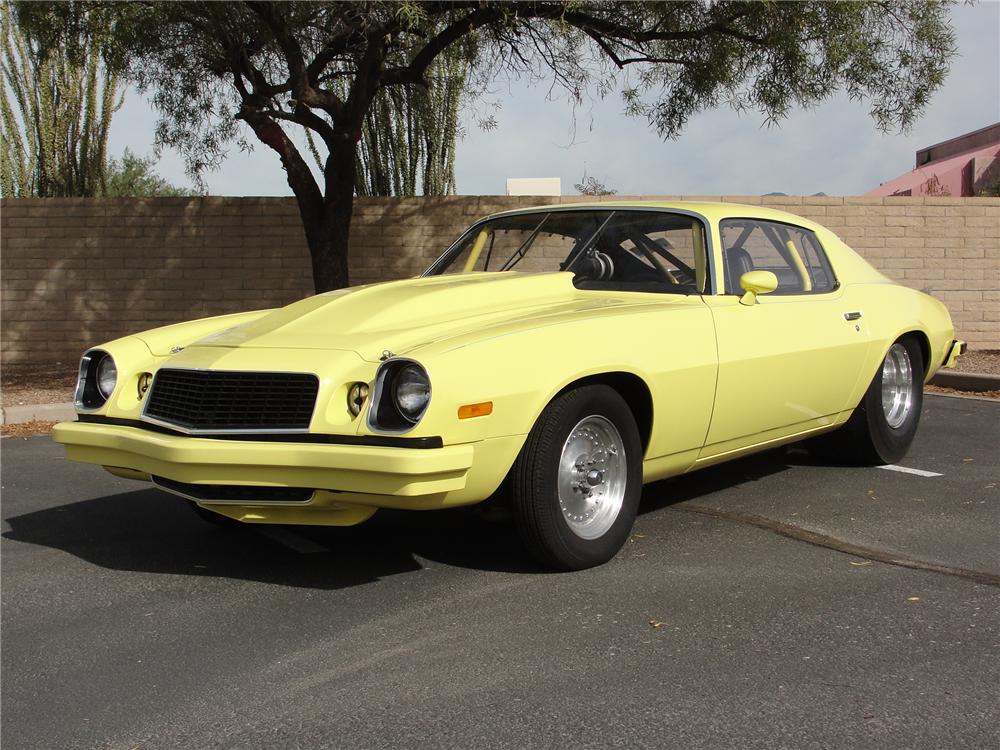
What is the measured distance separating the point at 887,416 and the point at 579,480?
288 centimetres

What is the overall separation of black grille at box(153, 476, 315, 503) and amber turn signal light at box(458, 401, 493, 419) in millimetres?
636

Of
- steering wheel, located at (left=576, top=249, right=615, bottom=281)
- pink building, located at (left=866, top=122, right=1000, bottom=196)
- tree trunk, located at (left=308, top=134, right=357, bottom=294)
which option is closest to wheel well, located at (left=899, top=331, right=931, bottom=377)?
steering wheel, located at (left=576, top=249, right=615, bottom=281)

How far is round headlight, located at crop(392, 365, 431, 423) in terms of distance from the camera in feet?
12.6

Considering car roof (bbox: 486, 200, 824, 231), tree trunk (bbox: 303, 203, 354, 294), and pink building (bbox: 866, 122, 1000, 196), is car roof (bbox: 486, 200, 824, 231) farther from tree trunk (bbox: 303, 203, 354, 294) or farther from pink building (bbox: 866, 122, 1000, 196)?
pink building (bbox: 866, 122, 1000, 196)

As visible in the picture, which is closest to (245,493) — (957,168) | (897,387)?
(897,387)

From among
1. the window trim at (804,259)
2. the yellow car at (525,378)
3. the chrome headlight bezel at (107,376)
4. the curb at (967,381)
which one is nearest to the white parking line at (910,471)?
the yellow car at (525,378)

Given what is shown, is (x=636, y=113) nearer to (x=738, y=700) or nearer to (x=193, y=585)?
(x=193, y=585)

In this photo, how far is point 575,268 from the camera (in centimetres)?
536

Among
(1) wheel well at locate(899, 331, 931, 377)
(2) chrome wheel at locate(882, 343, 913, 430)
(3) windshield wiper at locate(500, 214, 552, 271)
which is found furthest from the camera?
(1) wheel well at locate(899, 331, 931, 377)

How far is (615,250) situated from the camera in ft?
17.6

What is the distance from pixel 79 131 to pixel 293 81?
5664 mm

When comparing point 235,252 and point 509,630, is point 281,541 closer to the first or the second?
point 509,630

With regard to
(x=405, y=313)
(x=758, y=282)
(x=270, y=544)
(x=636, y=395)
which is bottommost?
(x=270, y=544)

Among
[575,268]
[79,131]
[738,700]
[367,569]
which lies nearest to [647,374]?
[575,268]
